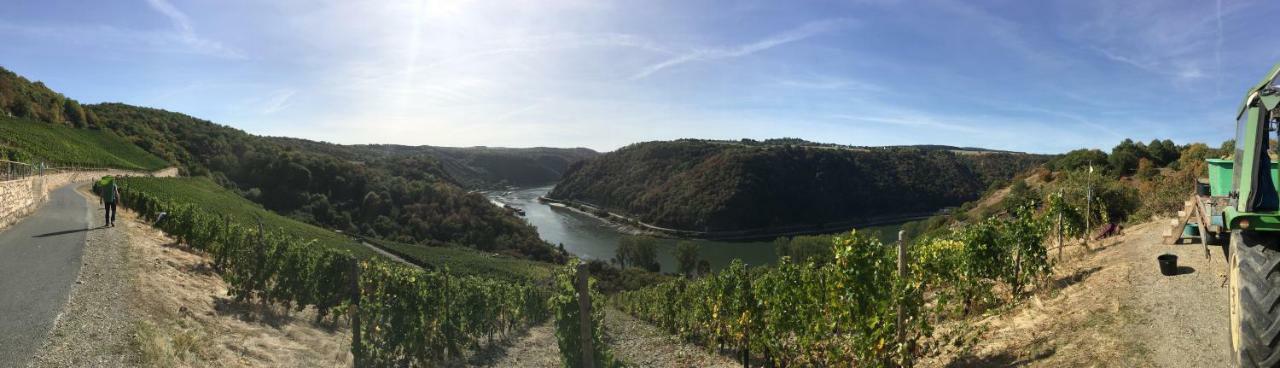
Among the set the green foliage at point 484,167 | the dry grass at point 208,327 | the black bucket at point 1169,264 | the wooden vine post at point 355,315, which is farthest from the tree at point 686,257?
the green foliage at point 484,167

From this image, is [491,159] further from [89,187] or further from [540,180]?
[89,187]

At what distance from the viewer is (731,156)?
369 ft

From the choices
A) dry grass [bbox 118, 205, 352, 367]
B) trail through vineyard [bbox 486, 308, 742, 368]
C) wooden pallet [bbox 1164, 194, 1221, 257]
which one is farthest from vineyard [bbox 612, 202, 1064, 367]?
dry grass [bbox 118, 205, 352, 367]

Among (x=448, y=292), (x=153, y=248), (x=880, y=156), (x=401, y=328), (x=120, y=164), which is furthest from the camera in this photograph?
(x=880, y=156)

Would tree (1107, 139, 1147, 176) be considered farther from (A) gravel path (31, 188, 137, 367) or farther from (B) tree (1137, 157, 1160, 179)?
(A) gravel path (31, 188, 137, 367)

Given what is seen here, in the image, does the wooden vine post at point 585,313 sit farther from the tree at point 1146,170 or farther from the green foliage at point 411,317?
the tree at point 1146,170

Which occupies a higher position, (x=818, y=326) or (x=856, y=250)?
(x=856, y=250)

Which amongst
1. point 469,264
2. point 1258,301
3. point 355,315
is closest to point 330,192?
point 469,264

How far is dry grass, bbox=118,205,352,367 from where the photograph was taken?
25.5 feet

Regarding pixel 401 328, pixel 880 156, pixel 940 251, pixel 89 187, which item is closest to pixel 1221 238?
pixel 940 251

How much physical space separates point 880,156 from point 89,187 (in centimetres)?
12419

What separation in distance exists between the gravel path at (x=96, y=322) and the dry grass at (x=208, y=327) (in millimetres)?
207

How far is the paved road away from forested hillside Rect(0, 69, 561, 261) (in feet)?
189

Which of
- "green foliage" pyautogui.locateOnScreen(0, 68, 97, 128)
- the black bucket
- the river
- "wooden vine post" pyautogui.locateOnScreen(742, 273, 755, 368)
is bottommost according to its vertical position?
the river
